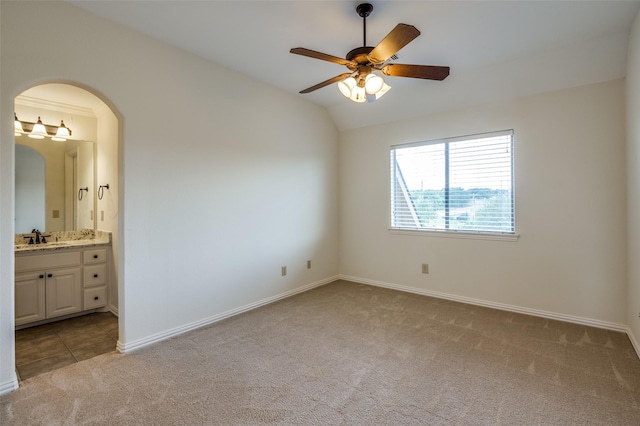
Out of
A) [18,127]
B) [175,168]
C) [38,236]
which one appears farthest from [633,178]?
[18,127]

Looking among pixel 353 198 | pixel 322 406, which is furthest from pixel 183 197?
pixel 353 198

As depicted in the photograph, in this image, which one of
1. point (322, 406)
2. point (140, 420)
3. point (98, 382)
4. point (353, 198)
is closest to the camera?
point (140, 420)

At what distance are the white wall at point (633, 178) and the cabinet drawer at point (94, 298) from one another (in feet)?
17.0

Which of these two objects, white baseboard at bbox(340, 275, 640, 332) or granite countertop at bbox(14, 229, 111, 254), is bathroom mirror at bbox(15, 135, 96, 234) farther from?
white baseboard at bbox(340, 275, 640, 332)

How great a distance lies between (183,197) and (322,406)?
218cm

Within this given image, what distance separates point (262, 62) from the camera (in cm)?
324

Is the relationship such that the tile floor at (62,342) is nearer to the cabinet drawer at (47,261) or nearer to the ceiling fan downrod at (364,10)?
the cabinet drawer at (47,261)

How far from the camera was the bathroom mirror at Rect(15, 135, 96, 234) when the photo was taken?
11.3 feet

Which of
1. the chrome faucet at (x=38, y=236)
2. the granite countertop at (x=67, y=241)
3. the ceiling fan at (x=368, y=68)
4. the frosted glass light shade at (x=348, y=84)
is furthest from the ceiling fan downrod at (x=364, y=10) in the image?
the chrome faucet at (x=38, y=236)

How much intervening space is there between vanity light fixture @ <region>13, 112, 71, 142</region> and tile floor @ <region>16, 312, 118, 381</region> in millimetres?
2098

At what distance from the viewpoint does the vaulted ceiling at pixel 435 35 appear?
2355 mm

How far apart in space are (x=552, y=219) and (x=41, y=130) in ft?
18.7

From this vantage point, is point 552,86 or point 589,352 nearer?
point 589,352

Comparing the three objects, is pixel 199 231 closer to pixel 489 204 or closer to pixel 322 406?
pixel 322 406
